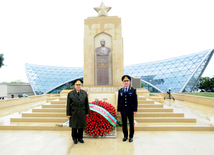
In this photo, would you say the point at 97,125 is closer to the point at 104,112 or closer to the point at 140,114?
the point at 104,112

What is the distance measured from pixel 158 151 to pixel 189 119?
3.23m

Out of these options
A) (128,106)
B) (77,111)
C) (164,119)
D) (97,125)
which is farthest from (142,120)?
(77,111)

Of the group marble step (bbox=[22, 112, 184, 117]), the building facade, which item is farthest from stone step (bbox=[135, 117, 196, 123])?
the building facade

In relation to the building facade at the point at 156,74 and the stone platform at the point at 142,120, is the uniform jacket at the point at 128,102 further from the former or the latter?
the building facade at the point at 156,74

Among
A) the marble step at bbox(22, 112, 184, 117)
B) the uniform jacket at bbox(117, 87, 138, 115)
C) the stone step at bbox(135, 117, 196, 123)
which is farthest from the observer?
the marble step at bbox(22, 112, 184, 117)

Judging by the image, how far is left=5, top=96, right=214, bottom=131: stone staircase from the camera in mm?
4629

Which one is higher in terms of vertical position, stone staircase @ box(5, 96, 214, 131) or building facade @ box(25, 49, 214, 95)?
building facade @ box(25, 49, 214, 95)

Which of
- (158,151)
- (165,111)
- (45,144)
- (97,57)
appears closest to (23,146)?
(45,144)

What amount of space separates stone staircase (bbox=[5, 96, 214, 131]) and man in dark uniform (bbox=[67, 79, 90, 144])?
1.22 m

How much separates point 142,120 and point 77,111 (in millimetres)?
3206

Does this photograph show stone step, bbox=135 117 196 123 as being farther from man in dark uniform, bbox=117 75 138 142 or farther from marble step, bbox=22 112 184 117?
man in dark uniform, bbox=117 75 138 142

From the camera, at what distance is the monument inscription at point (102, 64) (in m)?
9.20

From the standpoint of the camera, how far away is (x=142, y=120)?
17.9 ft

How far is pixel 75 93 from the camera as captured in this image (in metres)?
3.70
